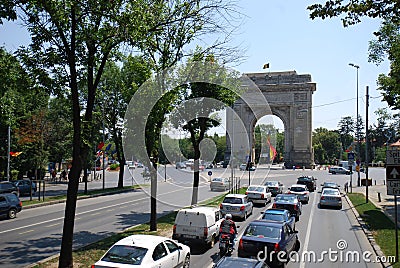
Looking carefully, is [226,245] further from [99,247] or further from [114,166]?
[114,166]

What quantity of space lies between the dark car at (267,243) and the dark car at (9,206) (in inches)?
616

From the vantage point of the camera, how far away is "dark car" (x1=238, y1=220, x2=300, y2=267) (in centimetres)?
1213

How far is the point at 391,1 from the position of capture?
9.77 meters

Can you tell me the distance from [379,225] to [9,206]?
66.2 ft

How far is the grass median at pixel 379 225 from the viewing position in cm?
1517

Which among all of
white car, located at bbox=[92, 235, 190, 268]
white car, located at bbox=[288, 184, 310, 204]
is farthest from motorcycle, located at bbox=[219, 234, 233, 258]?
white car, located at bbox=[288, 184, 310, 204]

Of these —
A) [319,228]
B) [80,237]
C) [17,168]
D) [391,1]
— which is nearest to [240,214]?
[319,228]

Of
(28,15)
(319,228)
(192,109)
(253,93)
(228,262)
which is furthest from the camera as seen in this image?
(253,93)

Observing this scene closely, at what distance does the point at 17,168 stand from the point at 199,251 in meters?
38.8

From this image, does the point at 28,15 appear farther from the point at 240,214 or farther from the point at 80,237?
the point at 240,214

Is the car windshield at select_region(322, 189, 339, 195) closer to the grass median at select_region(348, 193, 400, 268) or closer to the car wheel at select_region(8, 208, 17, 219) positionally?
the grass median at select_region(348, 193, 400, 268)

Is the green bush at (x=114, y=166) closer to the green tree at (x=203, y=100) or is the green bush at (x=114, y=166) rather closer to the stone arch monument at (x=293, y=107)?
the stone arch monument at (x=293, y=107)

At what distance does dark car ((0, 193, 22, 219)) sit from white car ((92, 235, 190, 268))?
14.9 m

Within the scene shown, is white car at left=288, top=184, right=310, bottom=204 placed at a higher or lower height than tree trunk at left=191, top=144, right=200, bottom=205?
lower
